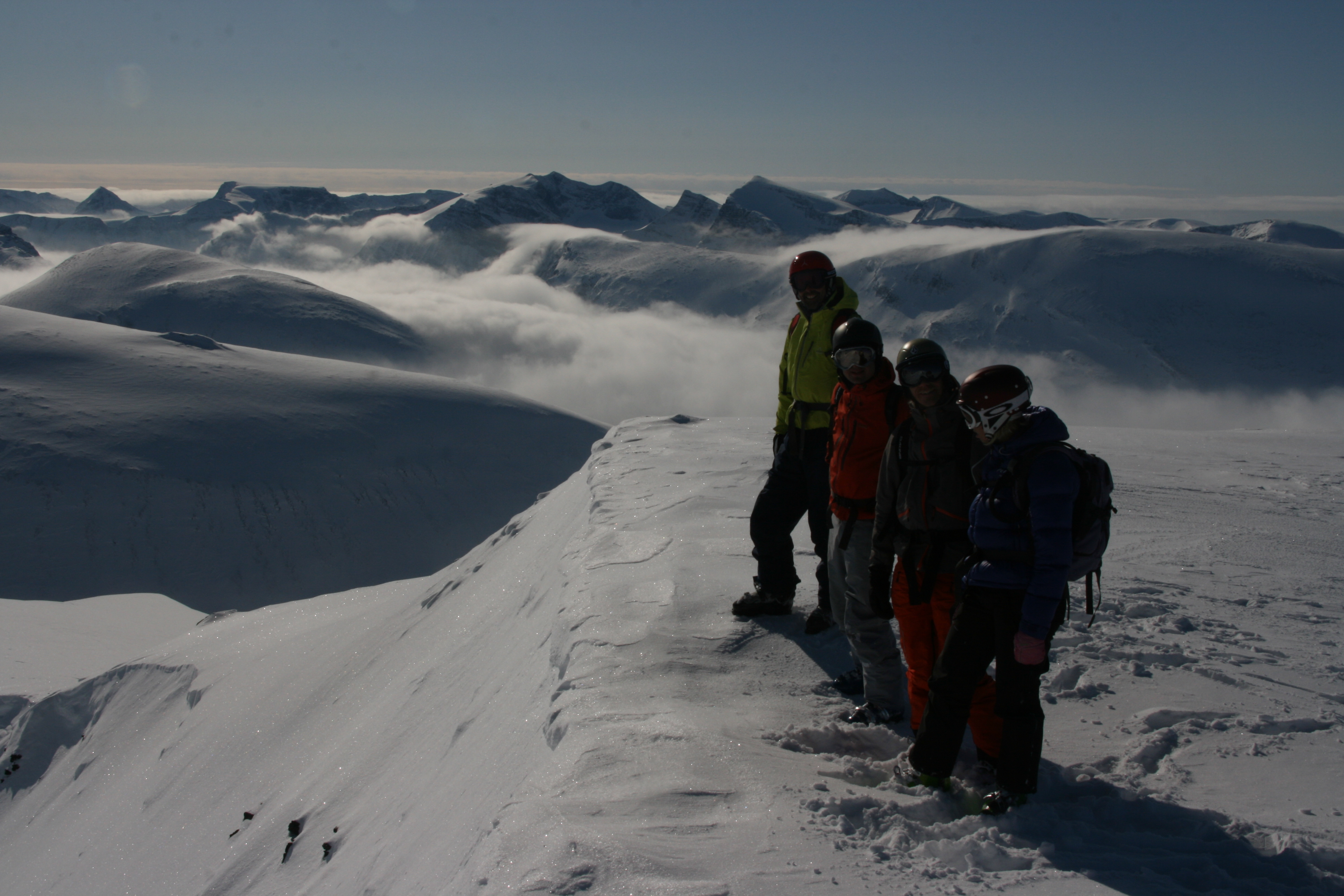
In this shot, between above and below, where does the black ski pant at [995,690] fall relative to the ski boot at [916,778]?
above

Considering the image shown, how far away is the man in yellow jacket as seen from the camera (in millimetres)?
4605

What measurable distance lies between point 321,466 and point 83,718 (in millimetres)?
30732

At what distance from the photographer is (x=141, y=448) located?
3484 cm

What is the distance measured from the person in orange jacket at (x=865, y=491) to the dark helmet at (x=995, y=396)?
0.81m

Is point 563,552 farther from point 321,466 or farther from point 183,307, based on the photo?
point 183,307

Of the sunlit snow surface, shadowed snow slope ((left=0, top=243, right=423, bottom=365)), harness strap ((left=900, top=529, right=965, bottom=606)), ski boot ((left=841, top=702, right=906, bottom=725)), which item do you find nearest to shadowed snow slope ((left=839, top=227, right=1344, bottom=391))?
shadowed snow slope ((left=0, top=243, right=423, bottom=365))

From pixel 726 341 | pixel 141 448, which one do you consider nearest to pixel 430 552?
pixel 141 448

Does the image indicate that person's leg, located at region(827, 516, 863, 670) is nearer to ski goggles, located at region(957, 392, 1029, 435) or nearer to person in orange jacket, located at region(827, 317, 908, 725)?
person in orange jacket, located at region(827, 317, 908, 725)

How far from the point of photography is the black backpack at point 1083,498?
111 inches

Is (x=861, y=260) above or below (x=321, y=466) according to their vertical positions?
above

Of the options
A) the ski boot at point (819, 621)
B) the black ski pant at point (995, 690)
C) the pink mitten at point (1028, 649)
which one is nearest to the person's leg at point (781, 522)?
the ski boot at point (819, 621)

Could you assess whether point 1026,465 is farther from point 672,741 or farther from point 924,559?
point 672,741

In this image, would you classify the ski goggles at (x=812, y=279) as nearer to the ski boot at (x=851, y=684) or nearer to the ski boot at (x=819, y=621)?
the ski boot at (x=819, y=621)

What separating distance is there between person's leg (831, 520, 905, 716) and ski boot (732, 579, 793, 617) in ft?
3.29
